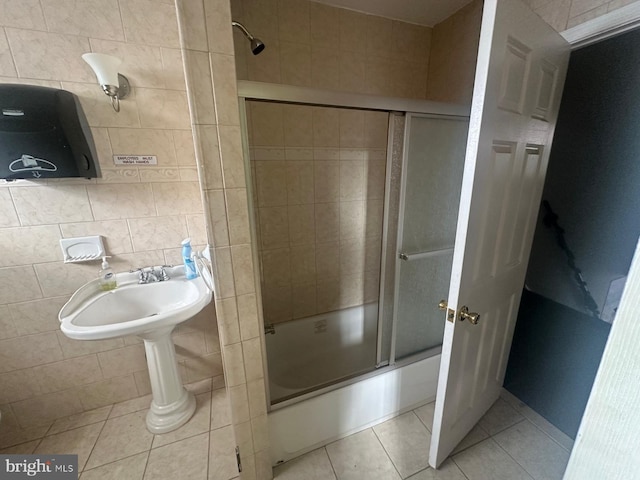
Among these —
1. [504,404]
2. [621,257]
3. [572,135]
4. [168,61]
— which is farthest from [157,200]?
[504,404]

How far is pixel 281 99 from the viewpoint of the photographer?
2.91 feet

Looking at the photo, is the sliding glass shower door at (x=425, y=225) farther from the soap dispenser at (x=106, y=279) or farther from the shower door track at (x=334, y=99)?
the soap dispenser at (x=106, y=279)

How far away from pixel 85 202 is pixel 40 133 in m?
0.33

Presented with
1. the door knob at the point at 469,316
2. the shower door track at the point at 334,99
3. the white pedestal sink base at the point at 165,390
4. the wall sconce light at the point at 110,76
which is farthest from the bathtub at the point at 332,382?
the wall sconce light at the point at 110,76

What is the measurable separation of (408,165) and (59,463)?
2240mm

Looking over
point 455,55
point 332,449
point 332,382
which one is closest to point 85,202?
point 332,382

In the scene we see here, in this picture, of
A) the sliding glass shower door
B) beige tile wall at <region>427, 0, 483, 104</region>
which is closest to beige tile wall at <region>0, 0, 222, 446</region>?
the sliding glass shower door

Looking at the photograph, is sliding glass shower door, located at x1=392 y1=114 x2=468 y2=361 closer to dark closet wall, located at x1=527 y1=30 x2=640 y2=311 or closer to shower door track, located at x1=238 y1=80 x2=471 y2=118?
shower door track, located at x1=238 y1=80 x2=471 y2=118

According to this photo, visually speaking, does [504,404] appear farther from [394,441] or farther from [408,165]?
[408,165]

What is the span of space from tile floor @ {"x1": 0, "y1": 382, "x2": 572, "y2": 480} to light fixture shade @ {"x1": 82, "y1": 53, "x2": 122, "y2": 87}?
181 centimetres

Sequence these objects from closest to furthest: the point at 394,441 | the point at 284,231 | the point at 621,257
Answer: the point at 621,257 → the point at 394,441 → the point at 284,231

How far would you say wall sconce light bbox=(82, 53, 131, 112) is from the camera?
3.55 ft

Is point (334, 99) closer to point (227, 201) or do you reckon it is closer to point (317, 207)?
point (227, 201)

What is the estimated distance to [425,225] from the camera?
1462 millimetres
